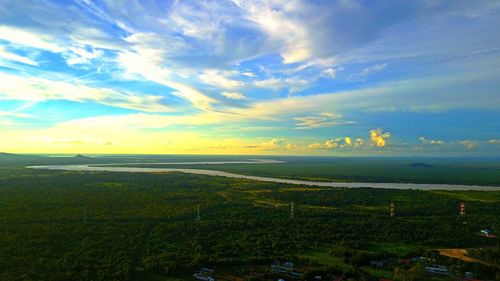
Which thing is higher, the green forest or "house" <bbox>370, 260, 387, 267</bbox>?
the green forest

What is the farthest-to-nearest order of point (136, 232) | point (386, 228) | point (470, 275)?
1. point (386, 228)
2. point (136, 232)
3. point (470, 275)

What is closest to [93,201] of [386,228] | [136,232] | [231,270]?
[136,232]

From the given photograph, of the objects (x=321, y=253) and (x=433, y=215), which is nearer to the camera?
(x=321, y=253)

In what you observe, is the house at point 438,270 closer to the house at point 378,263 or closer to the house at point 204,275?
the house at point 378,263

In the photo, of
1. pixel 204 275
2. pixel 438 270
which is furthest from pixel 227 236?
pixel 438 270

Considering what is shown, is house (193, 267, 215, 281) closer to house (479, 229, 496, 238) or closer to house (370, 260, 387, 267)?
house (370, 260, 387, 267)

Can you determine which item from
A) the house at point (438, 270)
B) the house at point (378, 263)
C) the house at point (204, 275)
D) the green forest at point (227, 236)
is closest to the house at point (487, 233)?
the green forest at point (227, 236)

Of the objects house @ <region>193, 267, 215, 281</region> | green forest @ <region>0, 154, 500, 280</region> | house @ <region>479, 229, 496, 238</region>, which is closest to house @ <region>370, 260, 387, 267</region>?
green forest @ <region>0, 154, 500, 280</region>

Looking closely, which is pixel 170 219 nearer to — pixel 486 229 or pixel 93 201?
pixel 93 201
